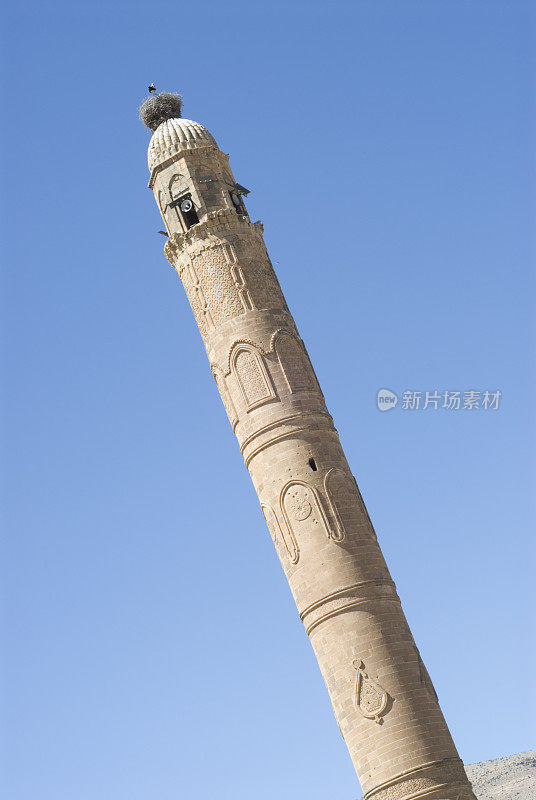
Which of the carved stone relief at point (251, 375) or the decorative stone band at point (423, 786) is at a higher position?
the carved stone relief at point (251, 375)

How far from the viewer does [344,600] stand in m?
16.9

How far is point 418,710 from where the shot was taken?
53.0ft

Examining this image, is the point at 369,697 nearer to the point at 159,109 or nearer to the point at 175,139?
the point at 175,139

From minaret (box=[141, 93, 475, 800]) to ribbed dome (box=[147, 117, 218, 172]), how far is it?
0.03 metres

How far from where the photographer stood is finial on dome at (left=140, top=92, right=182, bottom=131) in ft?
68.9

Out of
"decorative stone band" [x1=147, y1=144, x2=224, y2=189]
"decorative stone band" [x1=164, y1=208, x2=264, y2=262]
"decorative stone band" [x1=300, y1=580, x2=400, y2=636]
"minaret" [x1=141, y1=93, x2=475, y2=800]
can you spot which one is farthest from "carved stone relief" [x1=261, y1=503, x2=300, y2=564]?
"decorative stone band" [x1=147, y1=144, x2=224, y2=189]

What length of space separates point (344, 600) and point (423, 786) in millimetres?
3125

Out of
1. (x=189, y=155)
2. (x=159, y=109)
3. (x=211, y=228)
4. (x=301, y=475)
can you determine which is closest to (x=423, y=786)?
(x=301, y=475)

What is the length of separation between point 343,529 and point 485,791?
51285 mm

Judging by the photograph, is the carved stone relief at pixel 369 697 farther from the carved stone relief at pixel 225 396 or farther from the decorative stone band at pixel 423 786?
the carved stone relief at pixel 225 396

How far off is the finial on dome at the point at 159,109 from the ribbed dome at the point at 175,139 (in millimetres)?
390

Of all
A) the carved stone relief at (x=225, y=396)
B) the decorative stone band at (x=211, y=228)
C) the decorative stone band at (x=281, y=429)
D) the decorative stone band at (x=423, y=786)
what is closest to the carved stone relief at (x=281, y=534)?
the decorative stone band at (x=281, y=429)

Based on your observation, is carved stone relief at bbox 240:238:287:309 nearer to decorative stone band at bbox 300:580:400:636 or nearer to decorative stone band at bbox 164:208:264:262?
decorative stone band at bbox 164:208:264:262

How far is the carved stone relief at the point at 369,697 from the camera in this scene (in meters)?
16.1
